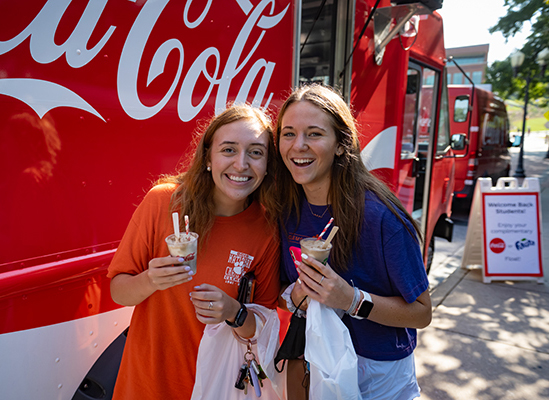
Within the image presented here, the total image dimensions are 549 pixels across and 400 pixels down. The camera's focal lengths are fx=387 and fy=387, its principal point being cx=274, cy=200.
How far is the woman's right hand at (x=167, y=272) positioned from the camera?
134 centimetres

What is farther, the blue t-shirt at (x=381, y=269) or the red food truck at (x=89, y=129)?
the blue t-shirt at (x=381, y=269)

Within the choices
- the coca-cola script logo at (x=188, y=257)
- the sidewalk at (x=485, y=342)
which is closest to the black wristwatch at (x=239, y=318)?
the coca-cola script logo at (x=188, y=257)

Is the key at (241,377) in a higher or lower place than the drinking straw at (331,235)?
lower

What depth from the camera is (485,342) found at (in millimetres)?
3719

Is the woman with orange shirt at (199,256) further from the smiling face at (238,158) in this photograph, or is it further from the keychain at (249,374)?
the keychain at (249,374)

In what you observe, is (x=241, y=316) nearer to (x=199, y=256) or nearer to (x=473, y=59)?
(x=199, y=256)

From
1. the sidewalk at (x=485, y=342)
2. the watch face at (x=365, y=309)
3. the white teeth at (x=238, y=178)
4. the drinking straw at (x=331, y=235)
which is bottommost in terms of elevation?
the sidewalk at (x=485, y=342)

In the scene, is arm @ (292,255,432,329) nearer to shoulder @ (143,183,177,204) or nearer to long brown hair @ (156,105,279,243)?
long brown hair @ (156,105,279,243)

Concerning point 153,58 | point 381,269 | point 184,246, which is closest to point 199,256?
point 184,246

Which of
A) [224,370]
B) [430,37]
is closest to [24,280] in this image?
[224,370]

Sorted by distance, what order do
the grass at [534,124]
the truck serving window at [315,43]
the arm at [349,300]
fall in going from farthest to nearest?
the grass at [534,124], the truck serving window at [315,43], the arm at [349,300]

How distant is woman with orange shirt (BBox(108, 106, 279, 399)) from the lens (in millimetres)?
1517

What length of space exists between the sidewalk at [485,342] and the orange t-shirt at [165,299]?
221 cm

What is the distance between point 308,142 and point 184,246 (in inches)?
25.8
